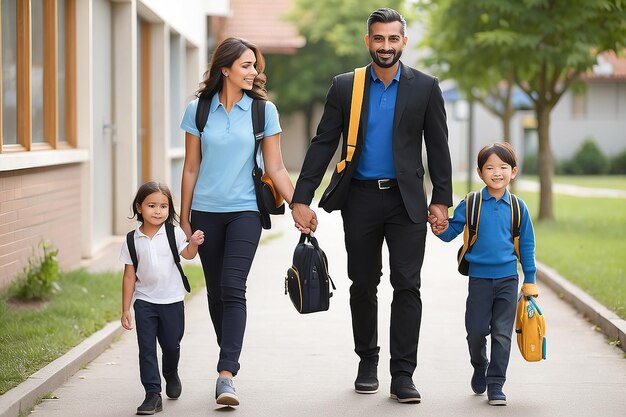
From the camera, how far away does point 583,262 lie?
1367 cm

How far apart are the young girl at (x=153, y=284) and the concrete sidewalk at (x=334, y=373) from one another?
29 centimetres

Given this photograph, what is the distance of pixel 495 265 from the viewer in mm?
6633

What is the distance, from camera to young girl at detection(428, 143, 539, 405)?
21.7ft

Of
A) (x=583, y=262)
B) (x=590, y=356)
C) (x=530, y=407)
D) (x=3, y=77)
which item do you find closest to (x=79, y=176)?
(x=3, y=77)

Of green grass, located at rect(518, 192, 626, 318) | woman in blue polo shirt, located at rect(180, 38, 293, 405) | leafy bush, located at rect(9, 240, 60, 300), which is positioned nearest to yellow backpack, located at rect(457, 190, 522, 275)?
woman in blue polo shirt, located at rect(180, 38, 293, 405)

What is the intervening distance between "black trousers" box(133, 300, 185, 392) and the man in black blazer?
2.64ft

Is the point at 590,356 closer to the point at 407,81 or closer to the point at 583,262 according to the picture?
the point at 407,81

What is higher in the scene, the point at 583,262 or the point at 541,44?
the point at 541,44

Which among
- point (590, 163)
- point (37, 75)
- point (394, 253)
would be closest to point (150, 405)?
point (394, 253)

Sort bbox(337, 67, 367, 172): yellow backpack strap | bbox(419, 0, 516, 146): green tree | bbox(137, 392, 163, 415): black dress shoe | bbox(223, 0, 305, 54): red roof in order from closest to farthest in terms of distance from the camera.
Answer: bbox(137, 392, 163, 415): black dress shoe < bbox(337, 67, 367, 172): yellow backpack strap < bbox(419, 0, 516, 146): green tree < bbox(223, 0, 305, 54): red roof

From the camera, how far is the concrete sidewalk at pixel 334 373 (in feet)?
21.6

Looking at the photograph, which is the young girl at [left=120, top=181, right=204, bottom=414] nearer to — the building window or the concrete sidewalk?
the concrete sidewalk

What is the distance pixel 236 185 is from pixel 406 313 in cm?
113

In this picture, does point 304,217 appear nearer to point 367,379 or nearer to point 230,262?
point 230,262
